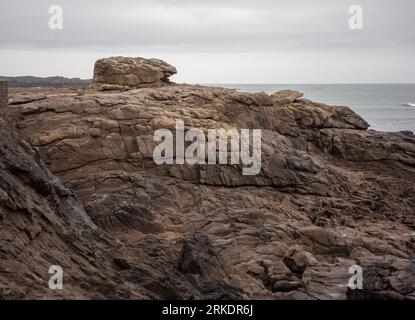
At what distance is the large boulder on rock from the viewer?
1501 inches

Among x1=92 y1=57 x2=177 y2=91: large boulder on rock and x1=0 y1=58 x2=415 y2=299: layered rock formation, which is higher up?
x1=92 y1=57 x2=177 y2=91: large boulder on rock

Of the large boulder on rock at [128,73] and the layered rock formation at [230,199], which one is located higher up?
the large boulder on rock at [128,73]

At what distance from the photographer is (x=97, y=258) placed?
18.7m

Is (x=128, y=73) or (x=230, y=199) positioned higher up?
(x=128, y=73)

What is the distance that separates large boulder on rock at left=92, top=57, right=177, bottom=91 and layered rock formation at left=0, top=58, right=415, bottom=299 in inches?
48.8

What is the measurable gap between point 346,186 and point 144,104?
11.7 metres

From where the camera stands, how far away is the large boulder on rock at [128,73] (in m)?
38.1

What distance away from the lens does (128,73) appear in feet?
126

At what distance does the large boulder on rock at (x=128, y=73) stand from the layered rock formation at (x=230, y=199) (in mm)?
1240

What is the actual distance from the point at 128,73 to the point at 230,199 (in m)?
13.1

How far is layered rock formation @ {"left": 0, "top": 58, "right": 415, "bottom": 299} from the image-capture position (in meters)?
20.6

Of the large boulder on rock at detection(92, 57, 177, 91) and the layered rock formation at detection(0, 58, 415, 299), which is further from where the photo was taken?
the large boulder on rock at detection(92, 57, 177, 91)

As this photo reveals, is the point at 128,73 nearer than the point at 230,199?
No

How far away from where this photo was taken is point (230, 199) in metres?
29.3
